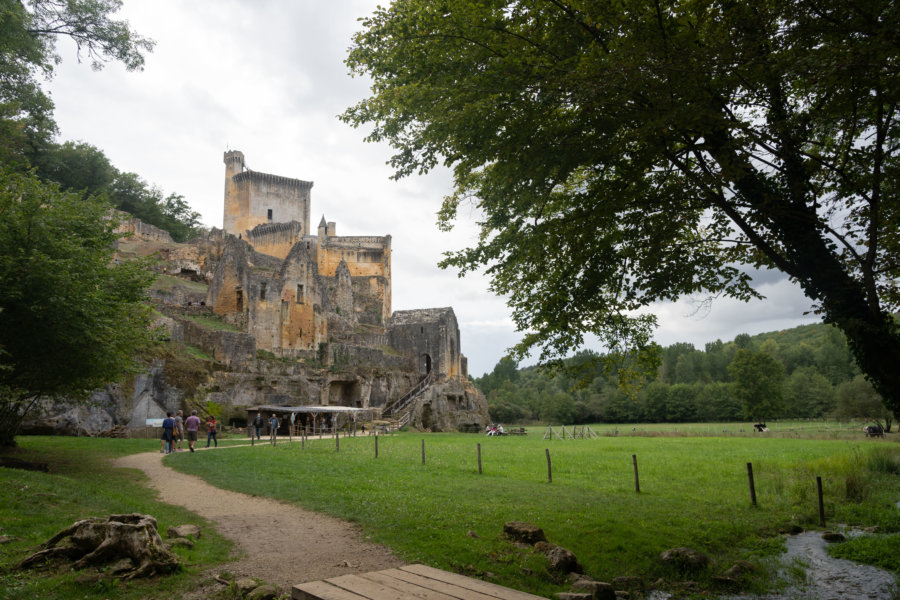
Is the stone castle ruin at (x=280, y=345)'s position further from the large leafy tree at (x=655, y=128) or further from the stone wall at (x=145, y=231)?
the large leafy tree at (x=655, y=128)

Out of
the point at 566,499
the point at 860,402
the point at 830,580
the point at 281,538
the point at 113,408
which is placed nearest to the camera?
the point at 830,580

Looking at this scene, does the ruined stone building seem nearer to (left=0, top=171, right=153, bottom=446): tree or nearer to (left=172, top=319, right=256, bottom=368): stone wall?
(left=172, top=319, right=256, bottom=368): stone wall

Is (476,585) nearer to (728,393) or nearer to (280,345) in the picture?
(280,345)

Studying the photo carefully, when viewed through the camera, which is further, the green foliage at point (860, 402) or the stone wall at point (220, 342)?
the green foliage at point (860, 402)

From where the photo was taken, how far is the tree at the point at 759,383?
63375 mm

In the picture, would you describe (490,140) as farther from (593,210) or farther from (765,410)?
(765,410)

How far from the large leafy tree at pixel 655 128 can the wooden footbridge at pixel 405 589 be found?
529 cm

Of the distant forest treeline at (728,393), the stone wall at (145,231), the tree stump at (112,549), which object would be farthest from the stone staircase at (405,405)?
the tree stump at (112,549)

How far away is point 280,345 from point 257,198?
27677mm

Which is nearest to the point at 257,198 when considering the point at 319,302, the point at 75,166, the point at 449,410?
the point at 75,166

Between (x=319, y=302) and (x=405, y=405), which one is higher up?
(x=319, y=302)

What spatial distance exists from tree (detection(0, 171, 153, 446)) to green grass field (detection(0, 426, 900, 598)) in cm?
249

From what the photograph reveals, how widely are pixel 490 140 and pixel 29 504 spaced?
9.52 m

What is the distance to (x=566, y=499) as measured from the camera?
40.2 feet
